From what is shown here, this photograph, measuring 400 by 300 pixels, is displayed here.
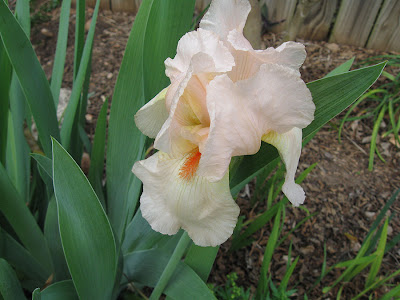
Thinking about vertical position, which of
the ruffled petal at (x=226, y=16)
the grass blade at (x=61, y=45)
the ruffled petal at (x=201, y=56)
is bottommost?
the grass blade at (x=61, y=45)

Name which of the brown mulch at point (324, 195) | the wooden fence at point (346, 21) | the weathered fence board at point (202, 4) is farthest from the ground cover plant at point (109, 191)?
the wooden fence at point (346, 21)

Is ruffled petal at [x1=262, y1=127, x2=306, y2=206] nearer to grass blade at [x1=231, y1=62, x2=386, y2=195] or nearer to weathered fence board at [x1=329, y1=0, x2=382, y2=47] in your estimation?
grass blade at [x1=231, y1=62, x2=386, y2=195]

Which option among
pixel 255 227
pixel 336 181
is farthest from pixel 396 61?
pixel 255 227

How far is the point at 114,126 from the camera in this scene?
3.14 feet

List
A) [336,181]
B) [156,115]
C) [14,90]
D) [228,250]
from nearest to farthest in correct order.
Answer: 1. [156,115]
2. [14,90]
3. [228,250]
4. [336,181]

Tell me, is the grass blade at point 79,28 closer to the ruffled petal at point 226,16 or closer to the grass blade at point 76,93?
the grass blade at point 76,93

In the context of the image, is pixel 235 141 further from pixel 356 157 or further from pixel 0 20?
pixel 356 157

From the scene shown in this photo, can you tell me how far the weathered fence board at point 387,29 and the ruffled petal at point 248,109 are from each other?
1.95 metres

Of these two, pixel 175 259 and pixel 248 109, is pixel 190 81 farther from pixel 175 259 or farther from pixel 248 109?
pixel 175 259

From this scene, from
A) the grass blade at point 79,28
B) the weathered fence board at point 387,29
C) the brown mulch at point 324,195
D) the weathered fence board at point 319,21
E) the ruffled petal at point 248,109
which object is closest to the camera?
the ruffled petal at point 248,109

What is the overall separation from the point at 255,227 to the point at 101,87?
1.21 meters

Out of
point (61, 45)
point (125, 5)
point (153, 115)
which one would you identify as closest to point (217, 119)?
point (153, 115)

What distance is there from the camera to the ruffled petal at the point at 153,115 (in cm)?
63

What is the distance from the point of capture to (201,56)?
516 mm
